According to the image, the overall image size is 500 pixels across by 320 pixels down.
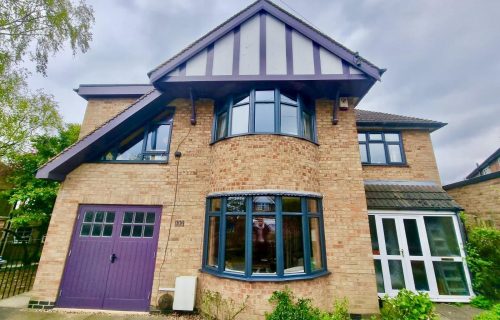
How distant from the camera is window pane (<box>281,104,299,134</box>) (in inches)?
251

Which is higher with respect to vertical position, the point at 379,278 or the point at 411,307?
the point at 411,307

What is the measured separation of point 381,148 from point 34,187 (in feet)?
56.6

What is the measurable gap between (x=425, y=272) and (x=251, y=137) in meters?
7.45

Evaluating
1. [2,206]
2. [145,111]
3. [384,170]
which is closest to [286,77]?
[145,111]

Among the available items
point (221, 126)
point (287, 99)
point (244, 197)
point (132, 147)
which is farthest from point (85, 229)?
point (287, 99)

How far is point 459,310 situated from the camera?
20.3 feet

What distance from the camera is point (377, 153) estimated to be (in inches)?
370

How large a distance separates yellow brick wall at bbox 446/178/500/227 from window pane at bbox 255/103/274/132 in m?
8.95

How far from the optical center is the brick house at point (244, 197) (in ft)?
18.5

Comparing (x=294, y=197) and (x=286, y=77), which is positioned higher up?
(x=286, y=77)

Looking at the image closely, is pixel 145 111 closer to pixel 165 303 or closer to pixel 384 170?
pixel 165 303

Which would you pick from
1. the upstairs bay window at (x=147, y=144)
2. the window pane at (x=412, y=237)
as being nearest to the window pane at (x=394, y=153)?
the window pane at (x=412, y=237)

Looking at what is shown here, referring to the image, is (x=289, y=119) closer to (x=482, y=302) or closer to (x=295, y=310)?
(x=295, y=310)

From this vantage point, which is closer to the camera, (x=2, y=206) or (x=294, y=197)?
(x=294, y=197)
